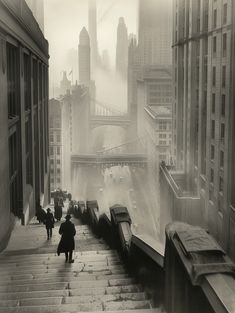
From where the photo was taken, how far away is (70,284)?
7.82 metres

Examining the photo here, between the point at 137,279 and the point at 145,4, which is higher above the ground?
the point at 145,4

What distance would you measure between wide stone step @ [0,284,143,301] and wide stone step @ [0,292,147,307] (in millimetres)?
194

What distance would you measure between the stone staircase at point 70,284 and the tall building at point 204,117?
2341cm

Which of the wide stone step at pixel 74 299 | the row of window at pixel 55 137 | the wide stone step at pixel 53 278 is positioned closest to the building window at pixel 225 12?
the wide stone step at pixel 53 278

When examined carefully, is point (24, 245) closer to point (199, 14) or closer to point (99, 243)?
point (99, 243)

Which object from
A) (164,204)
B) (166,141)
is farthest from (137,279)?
(166,141)

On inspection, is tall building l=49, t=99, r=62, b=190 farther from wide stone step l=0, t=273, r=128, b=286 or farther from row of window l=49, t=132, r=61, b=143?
wide stone step l=0, t=273, r=128, b=286

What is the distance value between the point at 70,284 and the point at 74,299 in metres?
1.07

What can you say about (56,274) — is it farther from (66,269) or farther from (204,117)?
(204,117)

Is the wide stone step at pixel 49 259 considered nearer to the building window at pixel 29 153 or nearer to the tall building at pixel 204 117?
the building window at pixel 29 153

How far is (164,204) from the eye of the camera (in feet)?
183

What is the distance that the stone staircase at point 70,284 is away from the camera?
6.50 m

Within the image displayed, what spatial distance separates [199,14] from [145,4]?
13781 centimetres

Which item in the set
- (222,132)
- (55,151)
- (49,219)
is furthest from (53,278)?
(55,151)
